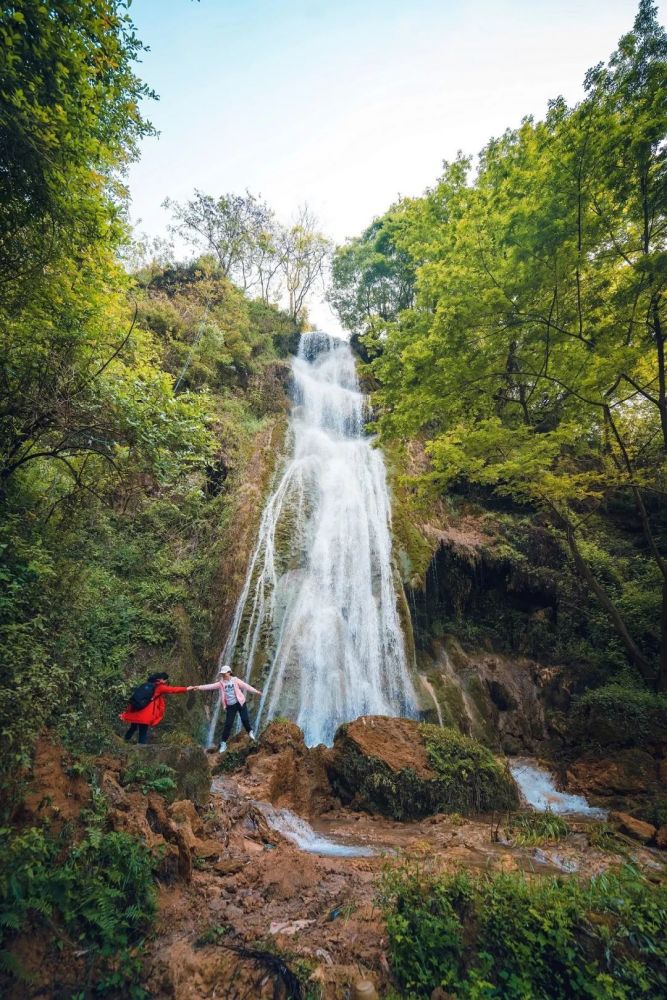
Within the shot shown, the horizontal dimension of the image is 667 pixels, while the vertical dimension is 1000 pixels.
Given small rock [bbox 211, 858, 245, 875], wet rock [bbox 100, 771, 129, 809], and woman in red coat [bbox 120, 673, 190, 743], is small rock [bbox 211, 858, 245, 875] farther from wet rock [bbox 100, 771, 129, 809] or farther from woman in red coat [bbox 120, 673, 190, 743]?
woman in red coat [bbox 120, 673, 190, 743]

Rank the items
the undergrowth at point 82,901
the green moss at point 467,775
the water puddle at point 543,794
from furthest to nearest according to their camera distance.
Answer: the water puddle at point 543,794, the green moss at point 467,775, the undergrowth at point 82,901

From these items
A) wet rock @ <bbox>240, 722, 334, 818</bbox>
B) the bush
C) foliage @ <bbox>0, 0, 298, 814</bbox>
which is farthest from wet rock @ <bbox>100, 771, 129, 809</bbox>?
the bush

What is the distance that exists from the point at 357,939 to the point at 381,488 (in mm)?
12018

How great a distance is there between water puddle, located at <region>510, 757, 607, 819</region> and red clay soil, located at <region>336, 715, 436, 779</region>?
2.05m

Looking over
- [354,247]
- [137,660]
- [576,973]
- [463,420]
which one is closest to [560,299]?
[463,420]

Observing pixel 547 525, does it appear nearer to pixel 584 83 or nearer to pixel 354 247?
pixel 584 83

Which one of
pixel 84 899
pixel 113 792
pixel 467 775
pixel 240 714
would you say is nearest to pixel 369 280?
pixel 240 714

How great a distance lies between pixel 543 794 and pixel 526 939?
6.22 m

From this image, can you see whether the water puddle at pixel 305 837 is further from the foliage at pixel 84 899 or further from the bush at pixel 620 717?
the bush at pixel 620 717

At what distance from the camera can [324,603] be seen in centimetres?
1054

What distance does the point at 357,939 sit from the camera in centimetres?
280

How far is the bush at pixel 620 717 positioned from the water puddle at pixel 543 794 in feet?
4.31

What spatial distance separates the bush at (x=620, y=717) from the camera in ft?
25.9

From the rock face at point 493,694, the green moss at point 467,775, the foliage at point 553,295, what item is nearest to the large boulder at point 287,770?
the green moss at point 467,775
